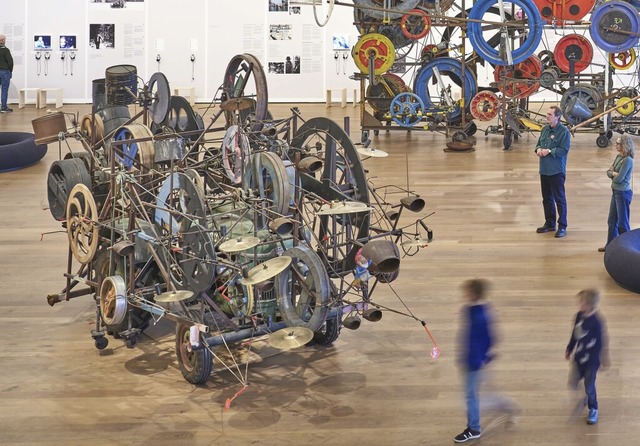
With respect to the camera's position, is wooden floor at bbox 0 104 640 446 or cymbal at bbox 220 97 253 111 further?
cymbal at bbox 220 97 253 111

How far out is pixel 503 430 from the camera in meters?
6.27

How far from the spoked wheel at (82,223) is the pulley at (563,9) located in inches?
407

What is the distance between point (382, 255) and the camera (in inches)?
252

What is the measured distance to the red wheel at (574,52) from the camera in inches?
663

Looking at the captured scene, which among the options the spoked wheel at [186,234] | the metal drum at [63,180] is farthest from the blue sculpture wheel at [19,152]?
the spoked wheel at [186,234]

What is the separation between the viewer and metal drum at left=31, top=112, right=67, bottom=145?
346 inches

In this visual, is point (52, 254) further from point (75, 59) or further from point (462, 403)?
point (75, 59)

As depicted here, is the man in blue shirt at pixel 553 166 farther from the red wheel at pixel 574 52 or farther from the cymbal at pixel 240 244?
the red wheel at pixel 574 52

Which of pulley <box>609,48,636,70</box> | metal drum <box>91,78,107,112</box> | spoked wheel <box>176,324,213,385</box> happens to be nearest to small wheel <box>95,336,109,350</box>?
spoked wheel <box>176,324,213,385</box>

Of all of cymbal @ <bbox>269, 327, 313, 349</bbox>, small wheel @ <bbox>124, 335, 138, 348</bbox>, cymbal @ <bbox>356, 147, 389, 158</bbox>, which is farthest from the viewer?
cymbal @ <bbox>356, 147, 389, 158</bbox>

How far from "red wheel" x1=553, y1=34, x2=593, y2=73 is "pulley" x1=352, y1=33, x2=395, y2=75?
2611 millimetres

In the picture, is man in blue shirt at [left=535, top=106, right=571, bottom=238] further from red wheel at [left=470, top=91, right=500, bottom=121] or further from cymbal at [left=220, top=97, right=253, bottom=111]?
red wheel at [left=470, top=91, right=500, bottom=121]

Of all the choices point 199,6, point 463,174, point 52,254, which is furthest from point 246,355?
point 199,6

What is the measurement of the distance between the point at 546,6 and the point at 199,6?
802 centimetres
